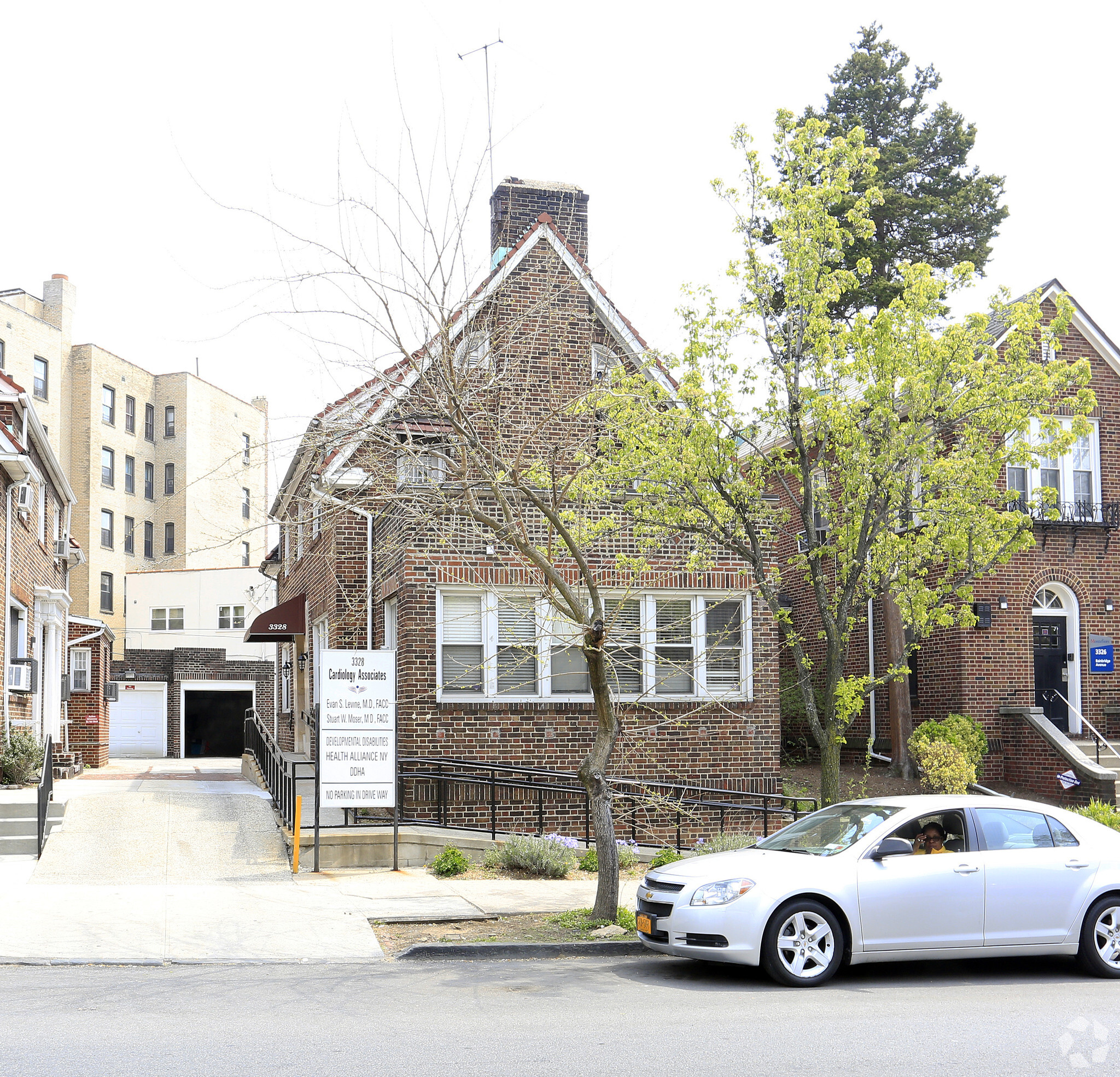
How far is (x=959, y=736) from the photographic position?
70.6 ft

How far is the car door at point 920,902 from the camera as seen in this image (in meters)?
8.88

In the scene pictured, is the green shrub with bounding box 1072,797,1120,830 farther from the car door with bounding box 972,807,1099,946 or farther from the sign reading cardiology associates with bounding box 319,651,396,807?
the sign reading cardiology associates with bounding box 319,651,396,807

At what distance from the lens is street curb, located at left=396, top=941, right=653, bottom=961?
32.0 ft

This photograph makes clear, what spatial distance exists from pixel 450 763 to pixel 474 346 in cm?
599

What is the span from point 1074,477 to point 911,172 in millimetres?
9279

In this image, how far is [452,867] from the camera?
44.7ft

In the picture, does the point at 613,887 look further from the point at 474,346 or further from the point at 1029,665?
the point at 1029,665

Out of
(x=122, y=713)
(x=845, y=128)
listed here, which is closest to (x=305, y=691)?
(x=845, y=128)

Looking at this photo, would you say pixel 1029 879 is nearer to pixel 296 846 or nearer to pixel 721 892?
pixel 721 892

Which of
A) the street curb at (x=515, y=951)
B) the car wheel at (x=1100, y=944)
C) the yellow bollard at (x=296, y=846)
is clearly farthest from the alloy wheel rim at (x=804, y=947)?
the yellow bollard at (x=296, y=846)

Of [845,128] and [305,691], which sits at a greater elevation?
[845,128]

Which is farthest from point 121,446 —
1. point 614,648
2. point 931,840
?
point 931,840

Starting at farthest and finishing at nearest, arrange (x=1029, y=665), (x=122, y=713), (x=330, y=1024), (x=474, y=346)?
(x=122, y=713), (x=1029, y=665), (x=474, y=346), (x=330, y=1024)

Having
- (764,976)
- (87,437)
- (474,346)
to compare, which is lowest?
(764,976)
